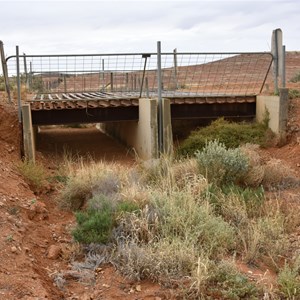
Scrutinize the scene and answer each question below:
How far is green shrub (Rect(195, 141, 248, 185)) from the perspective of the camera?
9.00 meters

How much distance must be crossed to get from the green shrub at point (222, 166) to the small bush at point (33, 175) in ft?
10.4

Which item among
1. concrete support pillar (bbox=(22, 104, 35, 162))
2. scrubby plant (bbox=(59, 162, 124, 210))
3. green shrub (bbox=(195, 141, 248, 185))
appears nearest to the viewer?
scrubby plant (bbox=(59, 162, 124, 210))

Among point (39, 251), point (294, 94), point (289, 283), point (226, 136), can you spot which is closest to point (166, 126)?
point (226, 136)

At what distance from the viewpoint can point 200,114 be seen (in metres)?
13.9

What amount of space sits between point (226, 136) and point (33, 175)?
5.45m

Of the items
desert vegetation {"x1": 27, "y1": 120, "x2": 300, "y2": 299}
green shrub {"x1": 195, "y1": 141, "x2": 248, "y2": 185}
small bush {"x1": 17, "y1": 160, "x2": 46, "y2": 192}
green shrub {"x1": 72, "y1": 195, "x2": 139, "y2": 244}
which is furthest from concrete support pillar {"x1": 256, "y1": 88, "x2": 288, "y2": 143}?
green shrub {"x1": 72, "y1": 195, "x2": 139, "y2": 244}

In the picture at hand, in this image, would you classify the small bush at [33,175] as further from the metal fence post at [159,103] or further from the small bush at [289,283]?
the small bush at [289,283]

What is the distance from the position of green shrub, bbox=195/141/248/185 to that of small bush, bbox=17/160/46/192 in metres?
3.16

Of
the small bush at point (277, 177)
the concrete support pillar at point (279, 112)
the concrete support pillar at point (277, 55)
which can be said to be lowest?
the small bush at point (277, 177)

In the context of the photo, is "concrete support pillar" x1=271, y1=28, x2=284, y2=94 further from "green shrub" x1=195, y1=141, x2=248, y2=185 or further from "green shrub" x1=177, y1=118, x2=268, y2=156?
"green shrub" x1=195, y1=141, x2=248, y2=185

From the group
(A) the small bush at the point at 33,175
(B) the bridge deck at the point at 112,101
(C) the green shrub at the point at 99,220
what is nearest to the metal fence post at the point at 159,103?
(B) the bridge deck at the point at 112,101

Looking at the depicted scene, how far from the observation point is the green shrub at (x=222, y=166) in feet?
29.5

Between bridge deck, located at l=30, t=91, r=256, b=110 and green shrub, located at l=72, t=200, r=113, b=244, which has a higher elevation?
bridge deck, located at l=30, t=91, r=256, b=110

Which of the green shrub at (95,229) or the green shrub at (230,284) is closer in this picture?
the green shrub at (230,284)
